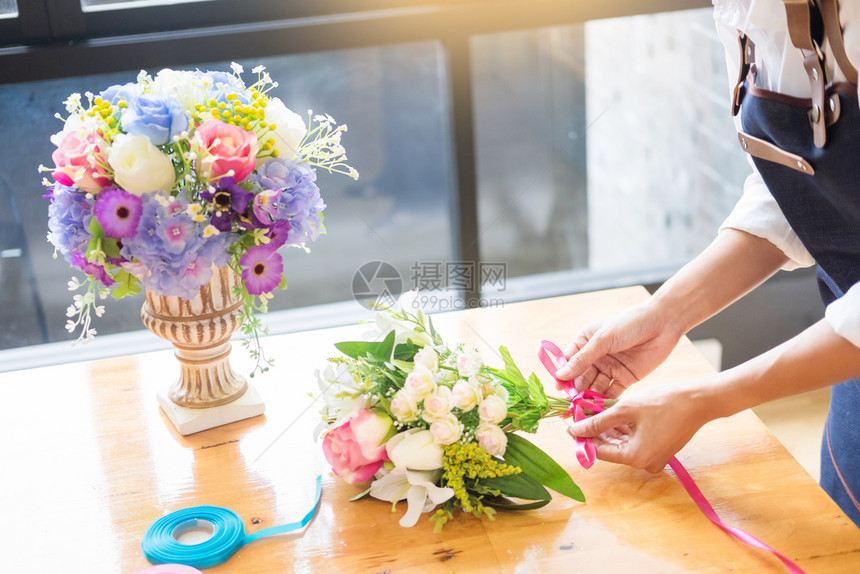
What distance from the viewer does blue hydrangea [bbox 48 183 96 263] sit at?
3.83ft

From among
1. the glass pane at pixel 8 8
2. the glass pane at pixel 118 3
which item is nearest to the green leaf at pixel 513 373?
the glass pane at pixel 118 3

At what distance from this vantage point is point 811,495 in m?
1.12

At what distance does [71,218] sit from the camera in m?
1.17

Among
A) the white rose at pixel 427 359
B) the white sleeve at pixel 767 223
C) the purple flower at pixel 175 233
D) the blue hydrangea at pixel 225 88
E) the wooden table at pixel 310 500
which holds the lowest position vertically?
the wooden table at pixel 310 500

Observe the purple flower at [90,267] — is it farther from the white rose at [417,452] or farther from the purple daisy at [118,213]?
the white rose at [417,452]

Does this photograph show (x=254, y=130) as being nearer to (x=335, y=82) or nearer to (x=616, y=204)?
(x=335, y=82)

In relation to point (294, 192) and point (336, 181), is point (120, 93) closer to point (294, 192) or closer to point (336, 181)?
point (294, 192)

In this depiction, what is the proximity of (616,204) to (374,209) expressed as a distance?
3.09ft

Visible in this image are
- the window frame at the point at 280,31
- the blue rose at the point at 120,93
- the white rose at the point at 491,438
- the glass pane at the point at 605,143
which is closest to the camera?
the white rose at the point at 491,438

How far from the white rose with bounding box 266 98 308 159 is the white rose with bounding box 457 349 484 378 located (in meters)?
0.39

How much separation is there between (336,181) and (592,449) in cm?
193

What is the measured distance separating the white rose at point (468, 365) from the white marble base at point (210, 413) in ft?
1.29

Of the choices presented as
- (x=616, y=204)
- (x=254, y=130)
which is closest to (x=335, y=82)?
(x=616, y=204)

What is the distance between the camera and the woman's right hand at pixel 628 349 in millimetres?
1336
